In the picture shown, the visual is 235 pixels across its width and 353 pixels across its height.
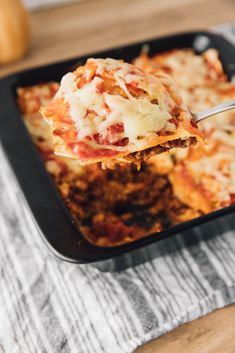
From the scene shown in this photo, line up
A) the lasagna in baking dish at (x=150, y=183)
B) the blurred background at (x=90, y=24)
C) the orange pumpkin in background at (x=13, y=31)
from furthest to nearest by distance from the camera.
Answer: the blurred background at (x=90, y=24) → the orange pumpkin in background at (x=13, y=31) → the lasagna in baking dish at (x=150, y=183)

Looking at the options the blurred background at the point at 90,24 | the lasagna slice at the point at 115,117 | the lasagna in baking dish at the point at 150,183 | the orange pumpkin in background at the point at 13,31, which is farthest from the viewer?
the blurred background at the point at 90,24

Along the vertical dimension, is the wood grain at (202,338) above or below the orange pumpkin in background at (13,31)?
below

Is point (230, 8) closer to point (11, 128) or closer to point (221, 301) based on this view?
point (11, 128)

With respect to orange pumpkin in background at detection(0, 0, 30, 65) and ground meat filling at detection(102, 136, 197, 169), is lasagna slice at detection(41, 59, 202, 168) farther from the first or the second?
orange pumpkin in background at detection(0, 0, 30, 65)

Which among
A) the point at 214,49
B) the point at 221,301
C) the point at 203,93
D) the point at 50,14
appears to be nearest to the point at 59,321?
the point at 221,301

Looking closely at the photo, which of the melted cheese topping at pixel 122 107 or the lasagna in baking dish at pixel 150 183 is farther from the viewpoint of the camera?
the lasagna in baking dish at pixel 150 183

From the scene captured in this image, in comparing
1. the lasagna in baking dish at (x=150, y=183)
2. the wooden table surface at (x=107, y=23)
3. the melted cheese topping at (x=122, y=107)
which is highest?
the wooden table surface at (x=107, y=23)

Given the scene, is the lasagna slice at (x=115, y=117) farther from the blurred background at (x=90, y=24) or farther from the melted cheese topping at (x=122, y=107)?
the blurred background at (x=90, y=24)

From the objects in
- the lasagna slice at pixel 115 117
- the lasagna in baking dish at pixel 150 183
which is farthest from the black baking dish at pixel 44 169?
the lasagna slice at pixel 115 117
